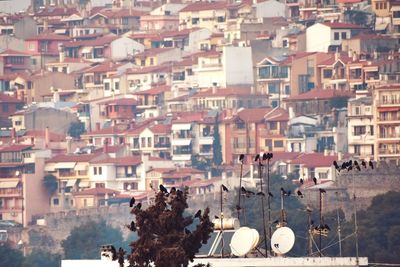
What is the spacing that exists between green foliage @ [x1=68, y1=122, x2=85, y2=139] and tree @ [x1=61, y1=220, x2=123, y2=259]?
34992mm

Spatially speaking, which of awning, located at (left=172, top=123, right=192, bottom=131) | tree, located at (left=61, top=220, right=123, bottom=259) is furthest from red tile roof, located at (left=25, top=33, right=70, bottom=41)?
tree, located at (left=61, top=220, right=123, bottom=259)

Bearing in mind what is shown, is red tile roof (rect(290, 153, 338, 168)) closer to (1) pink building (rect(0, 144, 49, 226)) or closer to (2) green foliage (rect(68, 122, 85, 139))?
(1) pink building (rect(0, 144, 49, 226))

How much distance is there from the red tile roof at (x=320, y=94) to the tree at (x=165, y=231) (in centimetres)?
9629

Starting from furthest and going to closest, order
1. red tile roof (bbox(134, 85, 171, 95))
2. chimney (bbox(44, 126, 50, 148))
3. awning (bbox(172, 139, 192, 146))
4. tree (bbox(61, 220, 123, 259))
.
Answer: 1. red tile roof (bbox(134, 85, 171, 95))
2. chimney (bbox(44, 126, 50, 148))
3. awning (bbox(172, 139, 192, 146))
4. tree (bbox(61, 220, 123, 259))

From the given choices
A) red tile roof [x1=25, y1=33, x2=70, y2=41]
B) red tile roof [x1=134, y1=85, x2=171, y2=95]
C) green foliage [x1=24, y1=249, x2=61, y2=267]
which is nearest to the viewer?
green foliage [x1=24, y1=249, x2=61, y2=267]

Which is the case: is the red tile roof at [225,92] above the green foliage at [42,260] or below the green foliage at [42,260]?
above

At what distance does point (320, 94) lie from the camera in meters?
130

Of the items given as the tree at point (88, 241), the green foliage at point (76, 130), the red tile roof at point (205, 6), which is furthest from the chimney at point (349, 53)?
the tree at point (88, 241)

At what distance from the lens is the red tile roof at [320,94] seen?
130 meters

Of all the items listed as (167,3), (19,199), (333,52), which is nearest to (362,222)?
(19,199)

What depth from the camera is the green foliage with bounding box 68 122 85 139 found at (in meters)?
138

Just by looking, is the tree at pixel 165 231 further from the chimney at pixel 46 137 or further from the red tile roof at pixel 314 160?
the chimney at pixel 46 137

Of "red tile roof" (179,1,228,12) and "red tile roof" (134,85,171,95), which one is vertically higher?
"red tile roof" (179,1,228,12)

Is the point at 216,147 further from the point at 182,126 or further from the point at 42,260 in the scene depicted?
the point at 42,260
